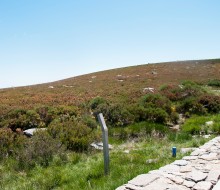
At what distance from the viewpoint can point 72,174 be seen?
7.27 m

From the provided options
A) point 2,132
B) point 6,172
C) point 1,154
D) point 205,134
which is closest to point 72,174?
point 6,172

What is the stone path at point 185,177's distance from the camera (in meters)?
5.38

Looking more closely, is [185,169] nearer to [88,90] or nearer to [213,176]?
[213,176]

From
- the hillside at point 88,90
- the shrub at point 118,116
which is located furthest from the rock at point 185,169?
the hillside at point 88,90

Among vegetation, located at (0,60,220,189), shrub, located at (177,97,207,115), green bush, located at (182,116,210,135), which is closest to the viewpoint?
vegetation, located at (0,60,220,189)

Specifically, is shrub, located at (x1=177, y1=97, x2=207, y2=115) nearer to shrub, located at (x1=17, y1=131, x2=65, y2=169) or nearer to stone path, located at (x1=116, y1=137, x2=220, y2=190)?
stone path, located at (x1=116, y1=137, x2=220, y2=190)

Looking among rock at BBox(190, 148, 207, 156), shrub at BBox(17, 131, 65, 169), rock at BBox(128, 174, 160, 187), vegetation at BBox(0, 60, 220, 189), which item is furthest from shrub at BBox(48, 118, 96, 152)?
rock at BBox(128, 174, 160, 187)

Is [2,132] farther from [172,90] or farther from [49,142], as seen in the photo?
[172,90]

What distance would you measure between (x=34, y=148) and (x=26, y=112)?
5.33 meters

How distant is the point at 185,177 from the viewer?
233 inches

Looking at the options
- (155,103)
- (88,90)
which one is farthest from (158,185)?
(88,90)

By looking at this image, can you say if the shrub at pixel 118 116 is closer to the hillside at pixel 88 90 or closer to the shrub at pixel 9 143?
the hillside at pixel 88 90

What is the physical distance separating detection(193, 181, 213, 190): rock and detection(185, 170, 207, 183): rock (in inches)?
5.9

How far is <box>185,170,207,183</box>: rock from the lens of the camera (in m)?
5.80
